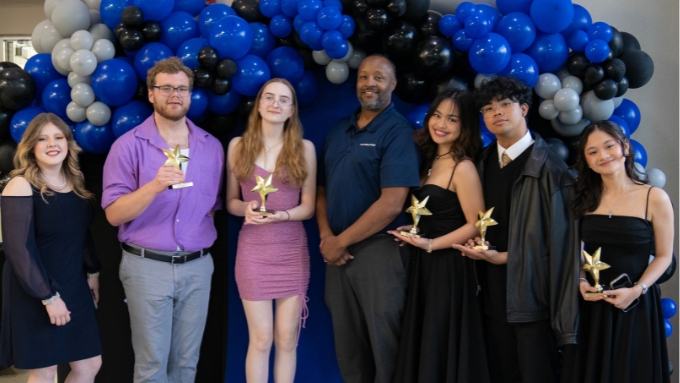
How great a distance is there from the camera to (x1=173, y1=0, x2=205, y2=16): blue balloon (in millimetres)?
3391

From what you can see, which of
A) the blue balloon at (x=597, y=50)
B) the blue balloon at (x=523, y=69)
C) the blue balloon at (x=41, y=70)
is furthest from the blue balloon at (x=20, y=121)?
the blue balloon at (x=597, y=50)

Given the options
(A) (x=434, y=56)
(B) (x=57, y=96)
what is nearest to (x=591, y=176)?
(A) (x=434, y=56)

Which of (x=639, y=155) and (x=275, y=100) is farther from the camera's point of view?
(x=639, y=155)

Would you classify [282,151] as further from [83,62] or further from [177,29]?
[83,62]

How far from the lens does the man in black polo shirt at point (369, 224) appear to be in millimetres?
3068

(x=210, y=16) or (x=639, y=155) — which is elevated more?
(x=210, y=16)

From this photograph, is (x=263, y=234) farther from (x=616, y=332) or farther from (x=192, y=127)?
(x=616, y=332)

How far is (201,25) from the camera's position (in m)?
3.32

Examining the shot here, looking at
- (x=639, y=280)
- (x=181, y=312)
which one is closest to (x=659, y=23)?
(x=639, y=280)

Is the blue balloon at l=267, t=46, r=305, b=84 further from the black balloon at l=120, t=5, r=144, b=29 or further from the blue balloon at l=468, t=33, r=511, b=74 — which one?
the blue balloon at l=468, t=33, r=511, b=74

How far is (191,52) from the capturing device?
3.20 metres

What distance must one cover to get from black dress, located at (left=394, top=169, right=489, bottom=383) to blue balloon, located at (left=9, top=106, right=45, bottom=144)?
90.5 inches

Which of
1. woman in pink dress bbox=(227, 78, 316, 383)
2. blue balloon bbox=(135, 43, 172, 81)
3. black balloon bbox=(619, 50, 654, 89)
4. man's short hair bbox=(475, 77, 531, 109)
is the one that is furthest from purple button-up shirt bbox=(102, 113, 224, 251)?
black balloon bbox=(619, 50, 654, 89)

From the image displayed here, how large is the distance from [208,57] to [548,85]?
1934 millimetres
